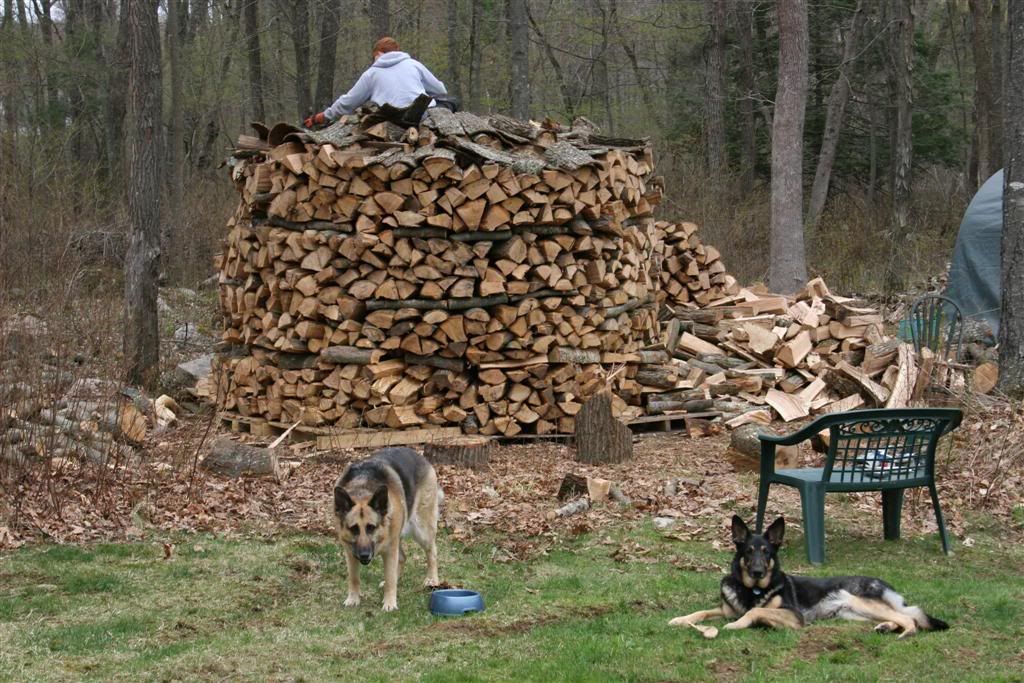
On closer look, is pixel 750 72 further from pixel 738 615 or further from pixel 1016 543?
pixel 738 615

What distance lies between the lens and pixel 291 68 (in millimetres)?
34594

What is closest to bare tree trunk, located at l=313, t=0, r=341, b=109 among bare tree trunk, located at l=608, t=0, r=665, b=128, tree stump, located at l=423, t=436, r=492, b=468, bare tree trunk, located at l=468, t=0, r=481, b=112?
bare tree trunk, located at l=468, t=0, r=481, b=112

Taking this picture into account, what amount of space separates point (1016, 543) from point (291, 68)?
97.8 ft

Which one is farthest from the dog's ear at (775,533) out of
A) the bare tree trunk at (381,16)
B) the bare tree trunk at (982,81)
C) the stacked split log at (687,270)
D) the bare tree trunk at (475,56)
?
the bare tree trunk at (982,81)

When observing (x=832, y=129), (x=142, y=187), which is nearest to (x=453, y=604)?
(x=142, y=187)

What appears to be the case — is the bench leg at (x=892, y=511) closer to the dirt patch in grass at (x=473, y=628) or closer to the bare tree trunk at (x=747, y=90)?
the dirt patch in grass at (x=473, y=628)

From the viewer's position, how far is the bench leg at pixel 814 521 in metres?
7.61

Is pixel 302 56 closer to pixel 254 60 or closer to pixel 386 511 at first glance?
pixel 254 60

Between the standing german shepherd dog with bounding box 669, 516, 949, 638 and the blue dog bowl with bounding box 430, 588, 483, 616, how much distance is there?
1207 millimetres

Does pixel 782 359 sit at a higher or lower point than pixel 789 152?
lower

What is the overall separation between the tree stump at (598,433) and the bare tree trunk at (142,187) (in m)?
6.61

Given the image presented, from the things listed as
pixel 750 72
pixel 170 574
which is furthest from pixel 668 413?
pixel 750 72

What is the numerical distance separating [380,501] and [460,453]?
4.36 metres

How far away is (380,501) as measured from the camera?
6.67m
